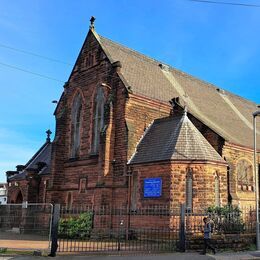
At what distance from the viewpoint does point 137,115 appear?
84.5 ft

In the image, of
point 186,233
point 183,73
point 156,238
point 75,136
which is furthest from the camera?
point 183,73

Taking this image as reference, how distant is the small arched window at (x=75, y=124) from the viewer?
29188 mm


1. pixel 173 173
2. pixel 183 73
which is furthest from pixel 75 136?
pixel 183 73

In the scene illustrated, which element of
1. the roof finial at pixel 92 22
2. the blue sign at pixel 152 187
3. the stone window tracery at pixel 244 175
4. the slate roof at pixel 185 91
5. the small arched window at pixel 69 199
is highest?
the roof finial at pixel 92 22

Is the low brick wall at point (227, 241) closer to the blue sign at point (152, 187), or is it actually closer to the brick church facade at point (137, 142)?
the brick church facade at point (137, 142)

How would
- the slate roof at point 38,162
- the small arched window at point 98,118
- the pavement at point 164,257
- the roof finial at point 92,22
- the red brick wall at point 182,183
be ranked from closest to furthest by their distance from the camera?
the pavement at point 164,257
the red brick wall at point 182,183
the small arched window at point 98,118
the roof finial at point 92,22
the slate roof at point 38,162

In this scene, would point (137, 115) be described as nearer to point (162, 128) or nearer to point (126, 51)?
point (162, 128)

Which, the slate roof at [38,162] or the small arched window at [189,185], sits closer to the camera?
the small arched window at [189,185]

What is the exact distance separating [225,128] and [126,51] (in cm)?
988

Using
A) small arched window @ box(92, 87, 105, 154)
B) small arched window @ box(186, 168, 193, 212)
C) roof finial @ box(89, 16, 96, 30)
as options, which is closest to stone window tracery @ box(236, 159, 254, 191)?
small arched window @ box(186, 168, 193, 212)

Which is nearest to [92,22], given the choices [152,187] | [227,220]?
[152,187]

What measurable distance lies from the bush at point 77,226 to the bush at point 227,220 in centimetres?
707

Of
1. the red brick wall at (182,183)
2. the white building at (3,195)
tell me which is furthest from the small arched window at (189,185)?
the white building at (3,195)

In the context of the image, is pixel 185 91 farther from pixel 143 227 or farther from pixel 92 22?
pixel 143 227
